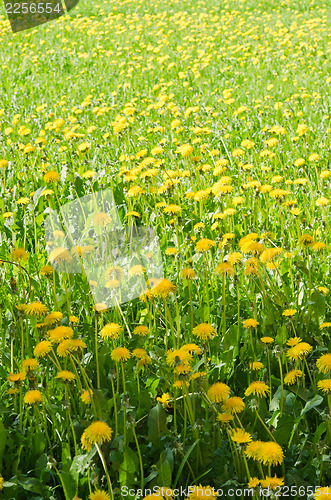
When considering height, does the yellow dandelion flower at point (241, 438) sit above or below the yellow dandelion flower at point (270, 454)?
below

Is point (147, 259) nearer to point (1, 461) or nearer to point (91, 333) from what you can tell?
point (91, 333)

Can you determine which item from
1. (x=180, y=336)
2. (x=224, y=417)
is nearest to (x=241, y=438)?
(x=224, y=417)

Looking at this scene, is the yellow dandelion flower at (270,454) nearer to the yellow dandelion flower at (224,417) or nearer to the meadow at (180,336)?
the meadow at (180,336)

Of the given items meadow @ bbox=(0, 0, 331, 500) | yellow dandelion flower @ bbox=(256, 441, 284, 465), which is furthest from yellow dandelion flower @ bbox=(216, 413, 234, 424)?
yellow dandelion flower @ bbox=(256, 441, 284, 465)

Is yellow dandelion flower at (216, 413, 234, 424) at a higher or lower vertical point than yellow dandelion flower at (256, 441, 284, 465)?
lower

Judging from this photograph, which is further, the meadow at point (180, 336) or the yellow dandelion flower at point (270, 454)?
the meadow at point (180, 336)

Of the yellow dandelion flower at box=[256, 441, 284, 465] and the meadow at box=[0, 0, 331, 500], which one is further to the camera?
the meadow at box=[0, 0, 331, 500]

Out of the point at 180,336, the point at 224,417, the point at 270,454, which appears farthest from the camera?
the point at 180,336

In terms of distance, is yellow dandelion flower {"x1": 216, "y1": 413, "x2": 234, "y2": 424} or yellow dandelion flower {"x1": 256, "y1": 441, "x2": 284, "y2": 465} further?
yellow dandelion flower {"x1": 216, "y1": 413, "x2": 234, "y2": 424}

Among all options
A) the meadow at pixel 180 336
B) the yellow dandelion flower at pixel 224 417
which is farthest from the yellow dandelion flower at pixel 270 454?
the yellow dandelion flower at pixel 224 417

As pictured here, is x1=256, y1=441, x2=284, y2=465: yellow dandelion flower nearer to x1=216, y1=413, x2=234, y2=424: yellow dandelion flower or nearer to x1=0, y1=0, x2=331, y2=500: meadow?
x1=0, y1=0, x2=331, y2=500: meadow

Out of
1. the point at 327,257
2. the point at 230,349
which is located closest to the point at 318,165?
the point at 327,257

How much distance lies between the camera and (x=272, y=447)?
1.23m

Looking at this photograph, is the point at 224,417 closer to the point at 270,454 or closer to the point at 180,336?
the point at 270,454
